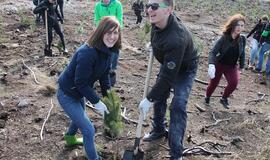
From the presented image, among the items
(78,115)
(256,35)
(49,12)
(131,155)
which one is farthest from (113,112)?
(256,35)

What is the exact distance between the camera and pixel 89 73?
3480 mm

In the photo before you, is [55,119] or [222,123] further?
[222,123]

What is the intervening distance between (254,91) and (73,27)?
19.3ft

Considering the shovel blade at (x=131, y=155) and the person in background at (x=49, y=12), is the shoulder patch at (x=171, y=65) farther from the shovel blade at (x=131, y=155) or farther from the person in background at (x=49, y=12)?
the person in background at (x=49, y=12)

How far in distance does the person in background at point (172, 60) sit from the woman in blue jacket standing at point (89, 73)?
41cm

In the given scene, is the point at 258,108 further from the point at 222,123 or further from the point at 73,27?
the point at 73,27

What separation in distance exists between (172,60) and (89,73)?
794 millimetres

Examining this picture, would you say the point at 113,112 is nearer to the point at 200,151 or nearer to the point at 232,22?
the point at 200,151

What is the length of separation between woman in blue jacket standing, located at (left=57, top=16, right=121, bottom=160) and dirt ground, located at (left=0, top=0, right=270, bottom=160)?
732mm

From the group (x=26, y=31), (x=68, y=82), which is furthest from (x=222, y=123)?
(x=26, y=31)

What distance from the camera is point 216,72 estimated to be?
6152 millimetres

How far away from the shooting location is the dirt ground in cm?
462

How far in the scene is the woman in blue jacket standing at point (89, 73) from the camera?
136 inches

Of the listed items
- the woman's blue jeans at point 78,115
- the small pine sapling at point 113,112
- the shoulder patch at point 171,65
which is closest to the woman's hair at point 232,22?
the shoulder patch at point 171,65
